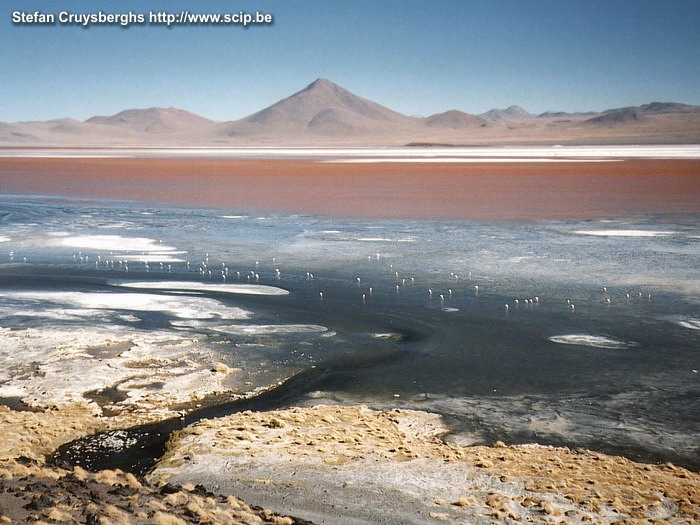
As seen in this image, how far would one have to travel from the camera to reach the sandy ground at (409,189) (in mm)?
29328

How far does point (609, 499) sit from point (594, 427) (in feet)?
6.01

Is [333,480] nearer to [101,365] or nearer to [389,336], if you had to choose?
[101,365]

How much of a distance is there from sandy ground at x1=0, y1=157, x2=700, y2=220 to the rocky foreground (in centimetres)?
1906

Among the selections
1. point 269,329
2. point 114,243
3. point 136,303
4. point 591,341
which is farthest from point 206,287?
point 591,341

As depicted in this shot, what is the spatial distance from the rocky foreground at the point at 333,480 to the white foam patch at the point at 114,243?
11807mm

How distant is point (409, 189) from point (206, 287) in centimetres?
2480

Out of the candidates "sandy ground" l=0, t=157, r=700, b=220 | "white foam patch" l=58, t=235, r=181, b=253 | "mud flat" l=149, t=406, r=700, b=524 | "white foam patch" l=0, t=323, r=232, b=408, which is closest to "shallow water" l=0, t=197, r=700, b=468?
"white foam patch" l=0, t=323, r=232, b=408

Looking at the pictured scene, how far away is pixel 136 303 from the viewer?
14156 mm

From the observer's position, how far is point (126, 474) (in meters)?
6.91

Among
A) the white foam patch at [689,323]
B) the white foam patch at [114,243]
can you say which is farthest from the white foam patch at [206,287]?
the white foam patch at [689,323]

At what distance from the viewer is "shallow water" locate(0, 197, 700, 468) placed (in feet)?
30.2

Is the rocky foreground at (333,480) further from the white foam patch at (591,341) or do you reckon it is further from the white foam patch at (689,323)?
the white foam patch at (689,323)

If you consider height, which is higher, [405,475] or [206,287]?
[206,287]

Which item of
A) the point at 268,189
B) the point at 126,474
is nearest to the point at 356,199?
the point at 268,189
